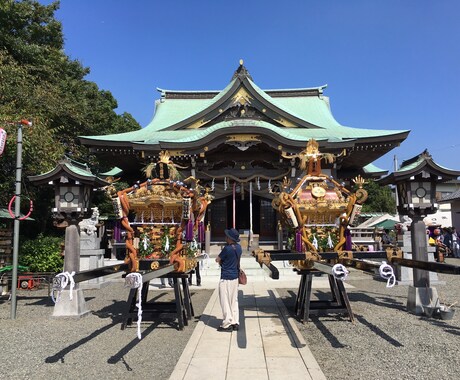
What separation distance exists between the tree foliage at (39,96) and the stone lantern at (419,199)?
9475mm

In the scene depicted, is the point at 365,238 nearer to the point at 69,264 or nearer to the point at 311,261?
the point at 311,261

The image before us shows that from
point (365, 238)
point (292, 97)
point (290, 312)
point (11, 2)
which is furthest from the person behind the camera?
point (292, 97)

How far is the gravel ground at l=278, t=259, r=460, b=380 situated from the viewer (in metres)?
4.29

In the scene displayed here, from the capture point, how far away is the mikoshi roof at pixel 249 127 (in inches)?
565

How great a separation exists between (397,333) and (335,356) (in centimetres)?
176

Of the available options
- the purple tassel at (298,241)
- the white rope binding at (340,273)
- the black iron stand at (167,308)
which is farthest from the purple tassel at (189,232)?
the white rope binding at (340,273)

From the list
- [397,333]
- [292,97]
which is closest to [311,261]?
[397,333]

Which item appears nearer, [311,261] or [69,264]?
[311,261]

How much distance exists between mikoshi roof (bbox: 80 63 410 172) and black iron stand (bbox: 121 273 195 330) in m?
8.35

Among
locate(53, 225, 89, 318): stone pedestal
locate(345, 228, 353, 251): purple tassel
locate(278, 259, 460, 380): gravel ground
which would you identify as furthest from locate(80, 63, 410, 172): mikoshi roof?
locate(278, 259, 460, 380): gravel ground

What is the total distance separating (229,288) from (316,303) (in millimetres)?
2411

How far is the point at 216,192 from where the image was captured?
54.9 ft

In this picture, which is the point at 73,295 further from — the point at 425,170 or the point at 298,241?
the point at 425,170

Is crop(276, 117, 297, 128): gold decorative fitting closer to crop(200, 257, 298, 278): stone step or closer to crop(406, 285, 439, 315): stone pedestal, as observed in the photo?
crop(200, 257, 298, 278): stone step
